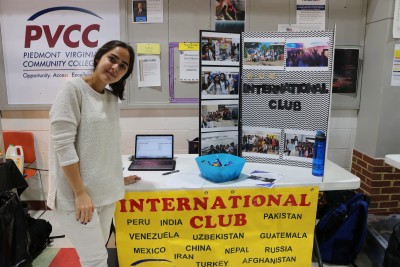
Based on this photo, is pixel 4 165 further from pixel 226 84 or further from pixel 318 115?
pixel 318 115

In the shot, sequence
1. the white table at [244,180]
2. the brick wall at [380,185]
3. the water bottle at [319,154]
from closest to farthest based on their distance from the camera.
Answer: the white table at [244,180], the water bottle at [319,154], the brick wall at [380,185]

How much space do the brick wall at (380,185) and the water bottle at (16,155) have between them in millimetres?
3174

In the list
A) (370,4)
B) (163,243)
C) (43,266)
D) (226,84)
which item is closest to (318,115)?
(226,84)

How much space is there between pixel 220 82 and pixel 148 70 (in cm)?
111

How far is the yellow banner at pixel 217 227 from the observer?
1803mm

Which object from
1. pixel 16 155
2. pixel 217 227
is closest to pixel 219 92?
pixel 217 227

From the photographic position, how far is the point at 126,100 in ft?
9.91

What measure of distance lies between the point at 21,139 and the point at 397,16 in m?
3.55

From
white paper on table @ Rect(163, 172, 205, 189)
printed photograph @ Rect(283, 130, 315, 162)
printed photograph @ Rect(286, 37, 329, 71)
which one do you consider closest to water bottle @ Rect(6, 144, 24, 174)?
white paper on table @ Rect(163, 172, 205, 189)

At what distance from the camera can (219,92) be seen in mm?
2105

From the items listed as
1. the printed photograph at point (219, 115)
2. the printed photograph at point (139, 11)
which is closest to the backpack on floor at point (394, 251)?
the printed photograph at point (219, 115)

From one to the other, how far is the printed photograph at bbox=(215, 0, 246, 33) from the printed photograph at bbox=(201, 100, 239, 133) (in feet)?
3.43

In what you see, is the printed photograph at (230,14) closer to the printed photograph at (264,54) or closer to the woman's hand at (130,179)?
the printed photograph at (264,54)

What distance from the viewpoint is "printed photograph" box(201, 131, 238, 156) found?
2146mm
